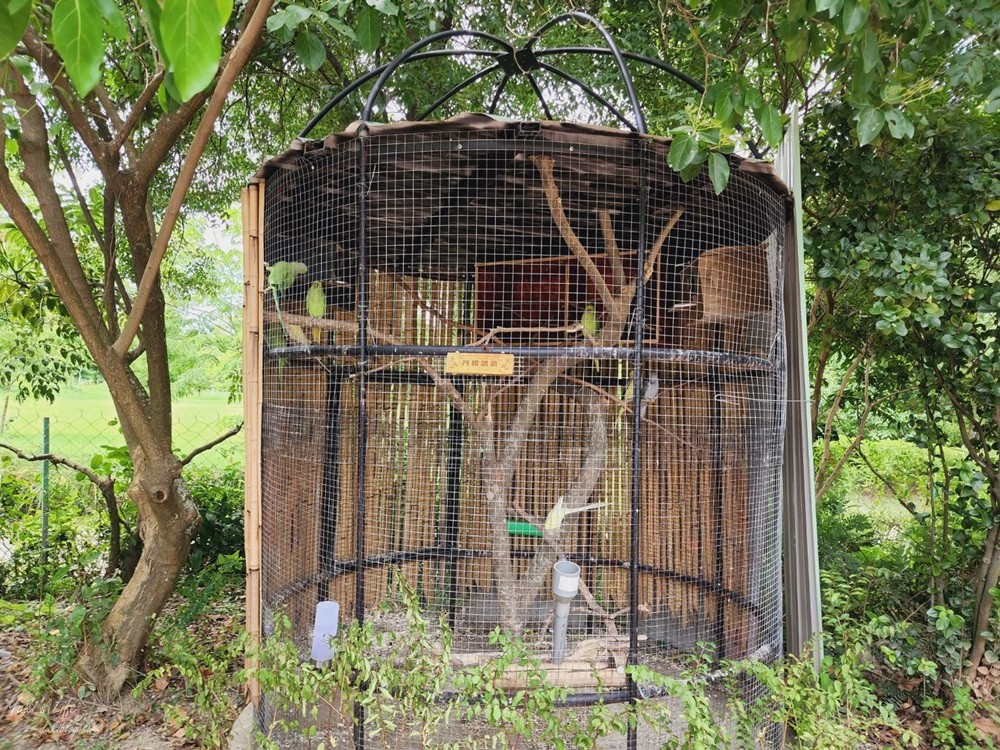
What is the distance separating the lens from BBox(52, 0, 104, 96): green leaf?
2.04 ft

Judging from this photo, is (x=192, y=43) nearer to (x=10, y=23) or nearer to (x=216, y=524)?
(x=10, y=23)

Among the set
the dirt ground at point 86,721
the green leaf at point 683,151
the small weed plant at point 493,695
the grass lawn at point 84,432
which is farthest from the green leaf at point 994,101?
the grass lawn at point 84,432

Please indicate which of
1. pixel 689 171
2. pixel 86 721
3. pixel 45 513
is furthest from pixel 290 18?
pixel 45 513

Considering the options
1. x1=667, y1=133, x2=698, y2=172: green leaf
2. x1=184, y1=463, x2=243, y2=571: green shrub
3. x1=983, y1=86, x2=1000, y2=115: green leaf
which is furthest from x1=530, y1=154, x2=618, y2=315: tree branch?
x1=184, y1=463, x2=243, y2=571: green shrub

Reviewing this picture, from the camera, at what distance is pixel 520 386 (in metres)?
3.17

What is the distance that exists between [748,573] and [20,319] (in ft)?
15.1

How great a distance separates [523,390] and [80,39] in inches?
107

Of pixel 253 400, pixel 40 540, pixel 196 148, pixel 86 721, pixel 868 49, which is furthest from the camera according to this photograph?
pixel 40 540

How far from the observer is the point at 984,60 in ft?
6.96

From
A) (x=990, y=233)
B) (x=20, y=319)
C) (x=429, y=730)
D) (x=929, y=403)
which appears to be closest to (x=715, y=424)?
(x=929, y=403)

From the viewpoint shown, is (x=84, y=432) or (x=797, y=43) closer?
(x=797, y=43)

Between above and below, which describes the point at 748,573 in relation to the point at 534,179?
below

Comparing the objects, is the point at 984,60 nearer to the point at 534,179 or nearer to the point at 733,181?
the point at 733,181

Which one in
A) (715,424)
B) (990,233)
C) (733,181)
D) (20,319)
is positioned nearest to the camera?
(733,181)
